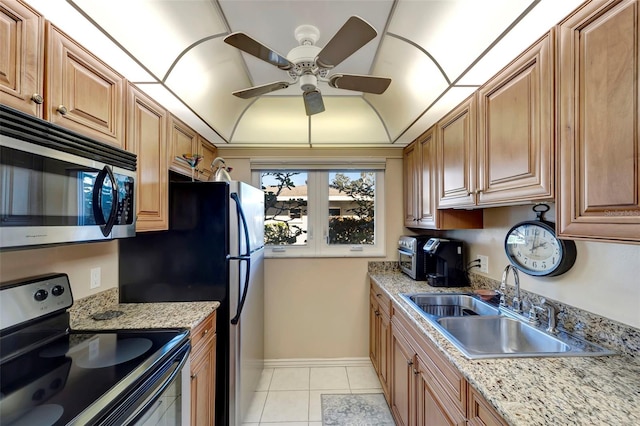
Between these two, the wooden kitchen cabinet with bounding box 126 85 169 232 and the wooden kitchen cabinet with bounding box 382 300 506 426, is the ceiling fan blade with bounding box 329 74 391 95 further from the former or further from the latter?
the wooden kitchen cabinet with bounding box 382 300 506 426

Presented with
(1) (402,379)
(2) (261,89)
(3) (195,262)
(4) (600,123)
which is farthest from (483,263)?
(3) (195,262)

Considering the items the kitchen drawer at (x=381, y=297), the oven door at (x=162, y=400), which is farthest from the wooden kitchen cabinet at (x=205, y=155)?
A: the kitchen drawer at (x=381, y=297)

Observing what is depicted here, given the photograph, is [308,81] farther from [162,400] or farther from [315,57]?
[162,400]

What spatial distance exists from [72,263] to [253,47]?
1.44m

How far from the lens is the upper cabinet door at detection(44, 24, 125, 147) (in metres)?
1.06

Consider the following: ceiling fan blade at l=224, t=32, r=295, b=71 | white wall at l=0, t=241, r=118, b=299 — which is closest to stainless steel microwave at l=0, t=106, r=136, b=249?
white wall at l=0, t=241, r=118, b=299

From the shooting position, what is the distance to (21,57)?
0.94 metres

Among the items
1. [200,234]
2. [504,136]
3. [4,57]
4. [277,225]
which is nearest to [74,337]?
[200,234]

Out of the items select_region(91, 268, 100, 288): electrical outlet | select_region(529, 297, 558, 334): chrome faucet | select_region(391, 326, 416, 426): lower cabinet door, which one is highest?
select_region(91, 268, 100, 288): electrical outlet

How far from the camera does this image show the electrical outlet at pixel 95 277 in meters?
1.60

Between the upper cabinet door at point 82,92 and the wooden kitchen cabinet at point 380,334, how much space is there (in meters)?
2.04

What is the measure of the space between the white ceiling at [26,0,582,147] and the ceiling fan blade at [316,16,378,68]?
43cm

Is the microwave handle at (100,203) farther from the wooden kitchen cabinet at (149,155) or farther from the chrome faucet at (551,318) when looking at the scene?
the chrome faucet at (551,318)

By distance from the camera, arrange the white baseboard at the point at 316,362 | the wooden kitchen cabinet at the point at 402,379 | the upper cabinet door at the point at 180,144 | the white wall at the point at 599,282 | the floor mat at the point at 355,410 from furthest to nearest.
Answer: the white baseboard at the point at 316,362 → the floor mat at the point at 355,410 → the upper cabinet door at the point at 180,144 → the wooden kitchen cabinet at the point at 402,379 → the white wall at the point at 599,282
